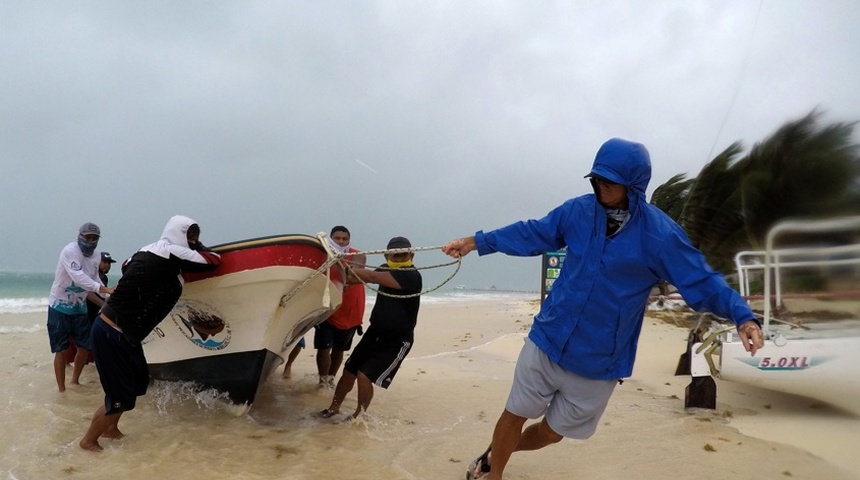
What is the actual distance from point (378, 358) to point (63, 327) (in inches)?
121

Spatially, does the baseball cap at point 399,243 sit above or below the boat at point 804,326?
above

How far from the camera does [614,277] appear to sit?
2.48m

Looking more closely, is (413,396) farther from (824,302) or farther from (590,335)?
(824,302)

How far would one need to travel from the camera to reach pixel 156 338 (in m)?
4.58

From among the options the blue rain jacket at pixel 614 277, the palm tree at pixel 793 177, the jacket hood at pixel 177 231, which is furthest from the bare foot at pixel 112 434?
the palm tree at pixel 793 177

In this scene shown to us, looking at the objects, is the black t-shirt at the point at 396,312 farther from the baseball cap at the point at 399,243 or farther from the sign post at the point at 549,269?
the sign post at the point at 549,269

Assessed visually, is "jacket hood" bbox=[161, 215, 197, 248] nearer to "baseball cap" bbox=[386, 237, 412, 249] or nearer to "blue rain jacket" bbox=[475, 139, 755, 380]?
"baseball cap" bbox=[386, 237, 412, 249]

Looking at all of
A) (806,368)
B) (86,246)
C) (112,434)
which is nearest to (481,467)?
A: (806,368)

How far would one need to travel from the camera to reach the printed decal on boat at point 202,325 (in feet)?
13.6

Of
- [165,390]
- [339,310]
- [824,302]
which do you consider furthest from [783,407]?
[165,390]

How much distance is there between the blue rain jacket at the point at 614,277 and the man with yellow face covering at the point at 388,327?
155 cm

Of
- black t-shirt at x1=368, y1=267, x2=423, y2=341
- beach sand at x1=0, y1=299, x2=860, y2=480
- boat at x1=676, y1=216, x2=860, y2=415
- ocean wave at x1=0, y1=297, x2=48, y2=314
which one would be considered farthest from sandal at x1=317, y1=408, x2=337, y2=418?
ocean wave at x1=0, y1=297, x2=48, y2=314

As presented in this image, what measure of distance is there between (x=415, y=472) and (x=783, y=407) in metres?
2.98

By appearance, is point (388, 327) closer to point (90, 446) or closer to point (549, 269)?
point (90, 446)
